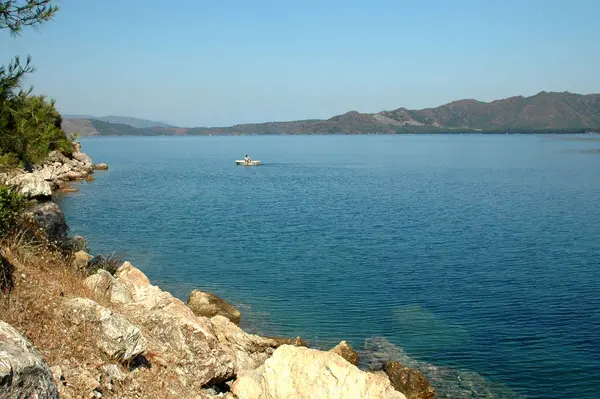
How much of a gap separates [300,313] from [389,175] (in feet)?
276

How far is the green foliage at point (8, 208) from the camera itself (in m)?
16.0

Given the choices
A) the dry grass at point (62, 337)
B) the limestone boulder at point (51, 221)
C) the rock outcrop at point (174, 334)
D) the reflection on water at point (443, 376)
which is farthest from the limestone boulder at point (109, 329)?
the reflection on water at point (443, 376)

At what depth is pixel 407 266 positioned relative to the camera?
40.6 meters

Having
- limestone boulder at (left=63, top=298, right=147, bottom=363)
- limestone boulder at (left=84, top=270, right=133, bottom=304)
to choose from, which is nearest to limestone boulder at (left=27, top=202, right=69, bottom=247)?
limestone boulder at (left=84, top=270, right=133, bottom=304)

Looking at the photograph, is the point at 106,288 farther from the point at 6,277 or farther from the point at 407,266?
the point at 407,266

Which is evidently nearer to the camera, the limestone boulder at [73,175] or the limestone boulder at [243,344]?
the limestone boulder at [243,344]

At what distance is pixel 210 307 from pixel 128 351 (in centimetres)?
1496

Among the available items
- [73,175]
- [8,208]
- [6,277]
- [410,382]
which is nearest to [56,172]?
[73,175]

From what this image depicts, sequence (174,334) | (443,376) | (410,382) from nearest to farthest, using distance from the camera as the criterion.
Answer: (174,334) → (410,382) → (443,376)

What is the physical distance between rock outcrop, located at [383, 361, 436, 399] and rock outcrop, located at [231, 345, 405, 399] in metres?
5.29

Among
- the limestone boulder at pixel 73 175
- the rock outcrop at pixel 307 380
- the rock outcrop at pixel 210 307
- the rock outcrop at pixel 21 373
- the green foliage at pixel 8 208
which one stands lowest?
the rock outcrop at pixel 210 307

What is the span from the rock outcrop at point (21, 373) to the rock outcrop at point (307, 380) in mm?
8165

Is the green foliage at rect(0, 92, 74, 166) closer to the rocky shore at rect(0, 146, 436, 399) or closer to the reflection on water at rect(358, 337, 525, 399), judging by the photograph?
the rocky shore at rect(0, 146, 436, 399)

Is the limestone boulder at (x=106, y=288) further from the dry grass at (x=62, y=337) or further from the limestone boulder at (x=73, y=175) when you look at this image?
the limestone boulder at (x=73, y=175)
